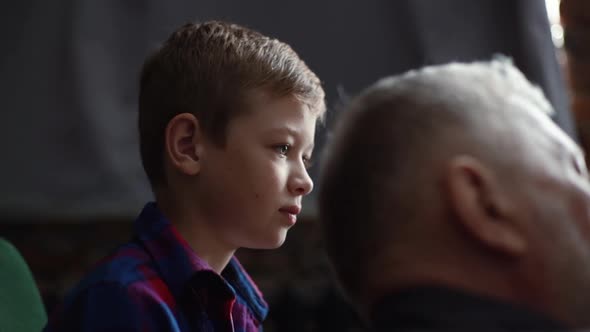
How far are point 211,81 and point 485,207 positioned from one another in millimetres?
761

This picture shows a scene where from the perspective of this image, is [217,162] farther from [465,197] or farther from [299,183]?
[465,197]

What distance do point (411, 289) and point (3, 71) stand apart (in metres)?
1.97

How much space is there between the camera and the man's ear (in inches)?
29.8

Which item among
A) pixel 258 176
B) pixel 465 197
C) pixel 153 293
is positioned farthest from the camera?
pixel 258 176

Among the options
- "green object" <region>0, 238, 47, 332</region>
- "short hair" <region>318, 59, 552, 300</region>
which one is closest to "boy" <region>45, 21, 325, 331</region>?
"green object" <region>0, 238, 47, 332</region>

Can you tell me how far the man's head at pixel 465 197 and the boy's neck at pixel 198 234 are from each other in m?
0.59

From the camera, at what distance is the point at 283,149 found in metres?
1.42

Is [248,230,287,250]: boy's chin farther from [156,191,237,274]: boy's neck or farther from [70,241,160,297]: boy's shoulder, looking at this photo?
[70,241,160,297]: boy's shoulder

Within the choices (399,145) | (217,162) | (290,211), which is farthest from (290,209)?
(399,145)

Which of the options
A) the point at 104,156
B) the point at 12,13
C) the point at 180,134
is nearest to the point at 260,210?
the point at 180,134

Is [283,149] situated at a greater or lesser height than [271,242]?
greater

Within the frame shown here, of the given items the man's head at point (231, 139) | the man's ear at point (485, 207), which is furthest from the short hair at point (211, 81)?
the man's ear at point (485, 207)

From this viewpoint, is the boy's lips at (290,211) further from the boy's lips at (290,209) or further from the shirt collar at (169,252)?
the shirt collar at (169,252)

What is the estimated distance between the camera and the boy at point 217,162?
1354 millimetres
